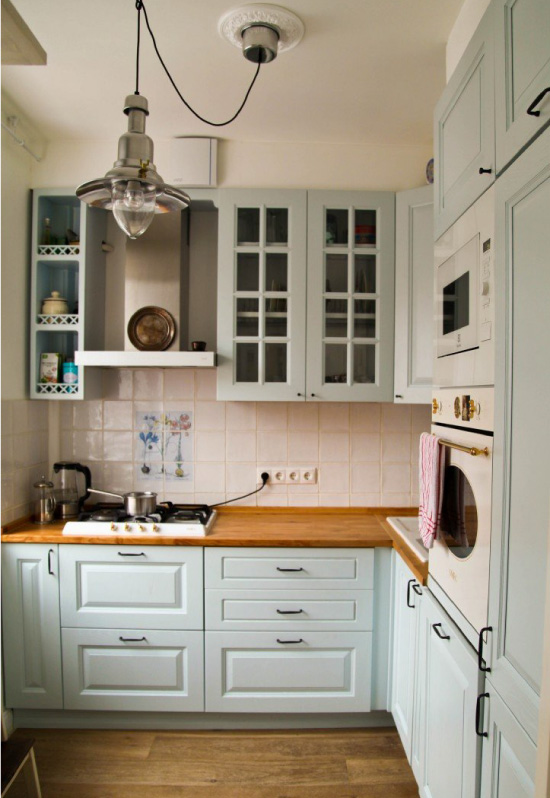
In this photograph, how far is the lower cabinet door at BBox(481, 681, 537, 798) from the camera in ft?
3.25

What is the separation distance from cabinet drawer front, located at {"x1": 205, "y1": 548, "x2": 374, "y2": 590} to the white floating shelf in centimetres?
82

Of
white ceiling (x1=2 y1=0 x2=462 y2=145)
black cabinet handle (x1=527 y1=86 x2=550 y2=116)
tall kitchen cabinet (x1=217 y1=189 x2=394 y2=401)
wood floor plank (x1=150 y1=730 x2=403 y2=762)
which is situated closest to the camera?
black cabinet handle (x1=527 y1=86 x2=550 y2=116)

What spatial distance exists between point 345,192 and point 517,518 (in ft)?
6.13

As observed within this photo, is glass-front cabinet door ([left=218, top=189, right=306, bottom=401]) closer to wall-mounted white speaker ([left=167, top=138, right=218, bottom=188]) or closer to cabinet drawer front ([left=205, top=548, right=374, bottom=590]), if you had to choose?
wall-mounted white speaker ([left=167, top=138, right=218, bottom=188])

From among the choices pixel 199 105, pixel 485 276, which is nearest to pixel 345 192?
pixel 199 105

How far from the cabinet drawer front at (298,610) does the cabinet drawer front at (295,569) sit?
0.03 metres

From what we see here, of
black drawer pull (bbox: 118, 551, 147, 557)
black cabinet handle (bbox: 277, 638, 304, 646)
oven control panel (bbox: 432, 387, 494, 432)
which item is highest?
oven control panel (bbox: 432, 387, 494, 432)

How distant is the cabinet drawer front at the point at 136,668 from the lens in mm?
2281

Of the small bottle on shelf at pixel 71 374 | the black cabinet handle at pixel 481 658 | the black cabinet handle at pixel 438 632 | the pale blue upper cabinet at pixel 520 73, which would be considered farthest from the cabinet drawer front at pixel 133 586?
the pale blue upper cabinet at pixel 520 73

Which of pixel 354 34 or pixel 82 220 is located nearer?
pixel 354 34

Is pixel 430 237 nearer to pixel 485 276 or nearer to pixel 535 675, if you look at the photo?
pixel 485 276

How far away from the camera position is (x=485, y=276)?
48.5 inches

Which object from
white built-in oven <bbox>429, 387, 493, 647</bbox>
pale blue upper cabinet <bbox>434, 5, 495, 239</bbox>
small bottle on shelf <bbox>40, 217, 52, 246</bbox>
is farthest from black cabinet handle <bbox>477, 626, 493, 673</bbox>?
small bottle on shelf <bbox>40, 217, 52, 246</bbox>

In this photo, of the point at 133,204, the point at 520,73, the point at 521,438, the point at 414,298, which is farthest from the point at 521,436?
the point at 414,298
